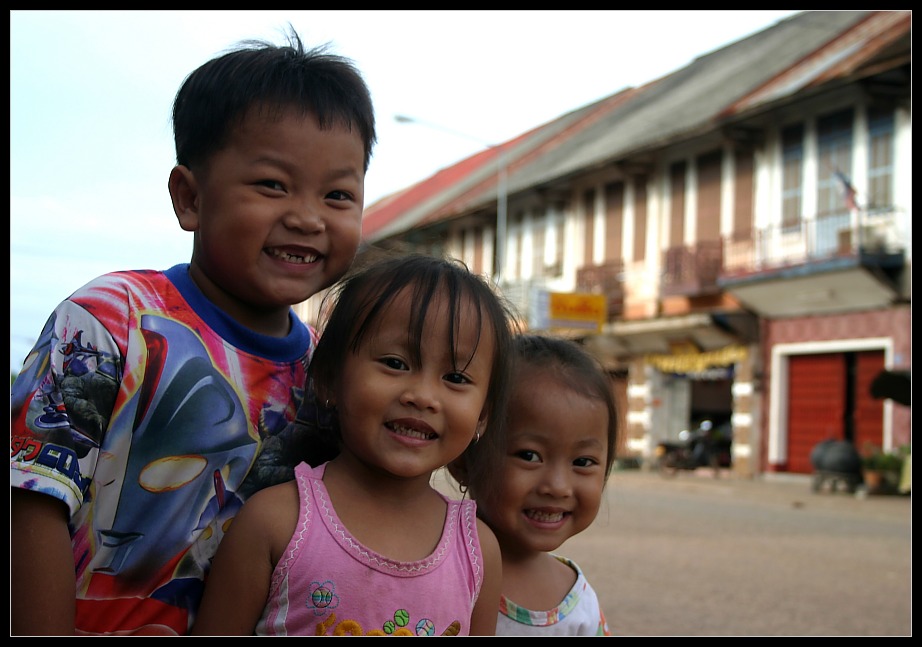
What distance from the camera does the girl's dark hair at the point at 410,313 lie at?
5.88 feet

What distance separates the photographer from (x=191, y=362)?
1.69m

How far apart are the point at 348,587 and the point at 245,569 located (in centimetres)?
16

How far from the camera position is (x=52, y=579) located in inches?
60.8

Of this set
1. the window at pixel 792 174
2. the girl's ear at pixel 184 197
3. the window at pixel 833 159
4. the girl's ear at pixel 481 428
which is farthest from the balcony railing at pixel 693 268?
the girl's ear at pixel 184 197

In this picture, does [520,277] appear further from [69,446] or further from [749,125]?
[69,446]

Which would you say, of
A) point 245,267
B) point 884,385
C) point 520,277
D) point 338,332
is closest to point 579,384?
point 338,332

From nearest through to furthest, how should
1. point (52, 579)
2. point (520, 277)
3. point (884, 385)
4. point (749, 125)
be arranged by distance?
point (52, 579)
point (884, 385)
point (749, 125)
point (520, 277)

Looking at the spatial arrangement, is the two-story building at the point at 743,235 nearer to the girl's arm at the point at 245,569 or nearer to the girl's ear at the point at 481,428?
the girl's ear at the point at 481,428

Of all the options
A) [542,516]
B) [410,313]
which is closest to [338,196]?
[410,313]

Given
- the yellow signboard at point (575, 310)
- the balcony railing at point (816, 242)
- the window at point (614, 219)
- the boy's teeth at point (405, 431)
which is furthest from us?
the window at point (614, 219)

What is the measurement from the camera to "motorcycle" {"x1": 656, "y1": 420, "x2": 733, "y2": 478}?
907 inches

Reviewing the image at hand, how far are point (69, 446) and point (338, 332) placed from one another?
0.47 meters

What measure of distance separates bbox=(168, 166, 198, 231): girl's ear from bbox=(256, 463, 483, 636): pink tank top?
45 centimetres

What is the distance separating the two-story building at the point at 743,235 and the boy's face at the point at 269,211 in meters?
13.3
